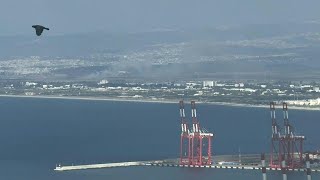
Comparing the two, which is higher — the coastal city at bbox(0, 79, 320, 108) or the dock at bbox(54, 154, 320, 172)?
the coastal city at bbox(0, 79, 320, 108)

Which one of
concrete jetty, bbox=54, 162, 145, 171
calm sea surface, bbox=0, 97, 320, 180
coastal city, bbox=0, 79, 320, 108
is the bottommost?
concrete jetty, bbox=54, 162, 145, 171

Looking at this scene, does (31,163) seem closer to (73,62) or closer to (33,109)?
(33,109)

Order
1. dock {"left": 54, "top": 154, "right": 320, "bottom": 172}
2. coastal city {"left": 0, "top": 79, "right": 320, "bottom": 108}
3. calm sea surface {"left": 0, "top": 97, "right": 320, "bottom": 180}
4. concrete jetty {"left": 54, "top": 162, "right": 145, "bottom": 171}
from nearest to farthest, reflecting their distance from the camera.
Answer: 1. calm sea surface {"left": 0, "top": 97, "right": 320, "bottom": 180}
2. dock {"left": 54, "top": 154, "right": 320, "bottom": 172}
3. concrete jetty {"left": 54, "top": 162, "right": 145, "bottom": 171}
4. coastal city {"left": 0, "top": 79, "right": 320, "bottom": 108}

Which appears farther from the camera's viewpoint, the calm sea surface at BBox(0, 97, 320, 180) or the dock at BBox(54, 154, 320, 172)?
the dock at BBox(54, 154, 320, 172)

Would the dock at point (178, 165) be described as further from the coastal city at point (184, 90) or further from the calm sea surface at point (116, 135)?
the coastal city at point (184, 90)

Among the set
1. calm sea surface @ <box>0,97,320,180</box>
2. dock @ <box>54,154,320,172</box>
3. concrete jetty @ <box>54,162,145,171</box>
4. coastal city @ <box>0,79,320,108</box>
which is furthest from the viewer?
coastal city @ <box>0,79,320,108</box>

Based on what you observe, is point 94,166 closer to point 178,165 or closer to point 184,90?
point 178,165

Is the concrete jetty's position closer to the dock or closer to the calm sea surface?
the dock

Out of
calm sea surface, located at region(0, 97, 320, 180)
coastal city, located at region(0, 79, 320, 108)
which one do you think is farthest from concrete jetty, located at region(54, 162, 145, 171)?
coastal city, located at region(0, 79, 320, 108)
